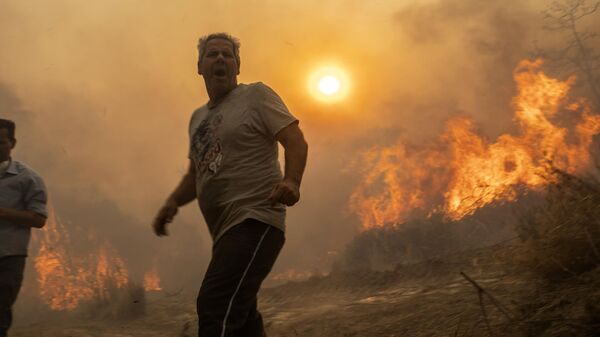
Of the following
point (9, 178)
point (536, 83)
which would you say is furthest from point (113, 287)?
point (536, 83)

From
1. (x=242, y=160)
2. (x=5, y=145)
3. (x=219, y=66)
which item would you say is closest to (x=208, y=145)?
(x=242, y=160)

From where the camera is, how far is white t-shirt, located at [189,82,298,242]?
2.03 metres

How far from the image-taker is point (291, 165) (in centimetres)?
204

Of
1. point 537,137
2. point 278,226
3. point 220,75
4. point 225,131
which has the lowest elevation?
point 278,226

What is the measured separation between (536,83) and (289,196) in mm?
23178

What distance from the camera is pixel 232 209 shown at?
2.03 metres

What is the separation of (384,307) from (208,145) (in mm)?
4210

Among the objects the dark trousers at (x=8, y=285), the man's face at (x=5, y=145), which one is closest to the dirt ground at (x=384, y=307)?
the dark trousers at (x=8, y=285)

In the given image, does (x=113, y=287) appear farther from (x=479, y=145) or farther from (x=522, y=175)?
(x=479, y=145)

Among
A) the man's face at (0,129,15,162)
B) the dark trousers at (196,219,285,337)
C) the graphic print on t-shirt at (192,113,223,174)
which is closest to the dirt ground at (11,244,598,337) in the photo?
the dark trousers at (196,219,285,337)

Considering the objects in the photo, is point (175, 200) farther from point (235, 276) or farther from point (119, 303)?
point (119, 303)

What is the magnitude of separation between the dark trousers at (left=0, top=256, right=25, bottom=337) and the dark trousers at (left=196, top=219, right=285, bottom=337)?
177 centimetres

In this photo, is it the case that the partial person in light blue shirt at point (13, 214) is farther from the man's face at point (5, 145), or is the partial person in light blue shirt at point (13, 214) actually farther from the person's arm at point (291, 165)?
the person's arm at point (291, 165)

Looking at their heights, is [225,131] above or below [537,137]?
below
